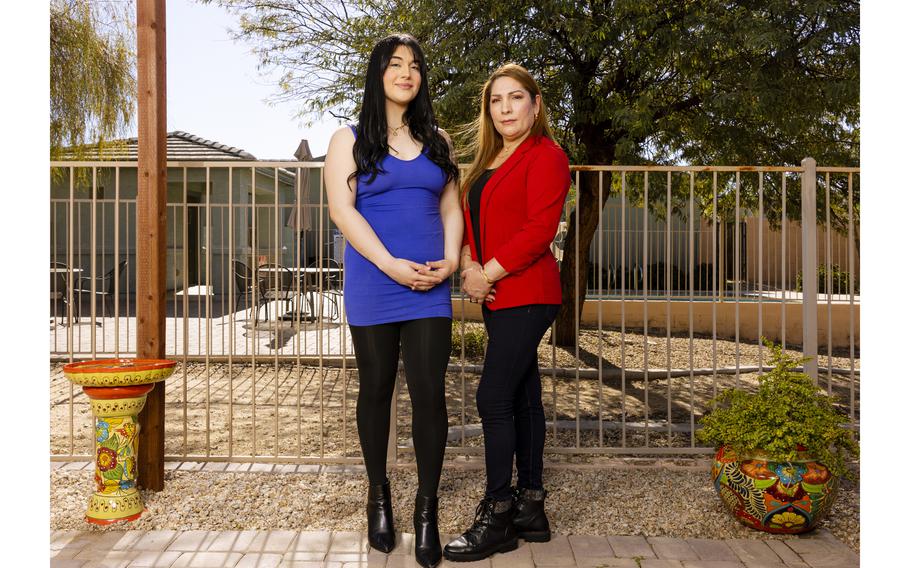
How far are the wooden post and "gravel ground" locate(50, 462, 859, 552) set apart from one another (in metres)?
0.27

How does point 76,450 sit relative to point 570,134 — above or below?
below

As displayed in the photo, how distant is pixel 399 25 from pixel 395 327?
16.9 ft

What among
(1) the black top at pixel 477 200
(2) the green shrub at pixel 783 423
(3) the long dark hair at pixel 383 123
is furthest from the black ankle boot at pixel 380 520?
(2) the green shrub at pixel 783 423

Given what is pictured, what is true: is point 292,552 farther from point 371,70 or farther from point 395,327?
point 371,70

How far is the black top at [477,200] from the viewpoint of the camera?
3043 millimetres

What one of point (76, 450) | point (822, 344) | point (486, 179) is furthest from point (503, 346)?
Result: point (822, 344)

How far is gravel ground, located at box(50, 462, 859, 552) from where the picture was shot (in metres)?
3.30

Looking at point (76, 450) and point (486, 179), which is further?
point (76, 450)

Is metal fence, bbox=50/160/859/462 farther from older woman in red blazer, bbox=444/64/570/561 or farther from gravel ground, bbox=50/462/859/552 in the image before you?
older woman in red blazer, bbox=444/64/570/561

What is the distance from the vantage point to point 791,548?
10.1 feet

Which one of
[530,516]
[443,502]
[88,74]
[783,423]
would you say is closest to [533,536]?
[530,516]

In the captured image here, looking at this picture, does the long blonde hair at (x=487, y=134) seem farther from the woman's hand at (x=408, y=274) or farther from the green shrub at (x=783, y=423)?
the green shrub at (x=783, y=423)

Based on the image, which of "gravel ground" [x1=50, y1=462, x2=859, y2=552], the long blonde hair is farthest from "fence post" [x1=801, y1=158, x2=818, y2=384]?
the long blonde hair

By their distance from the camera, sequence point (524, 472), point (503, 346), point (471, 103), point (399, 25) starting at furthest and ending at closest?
point (399, 25) < point (471, 103) < point (524, 472) < point (503, 346)
